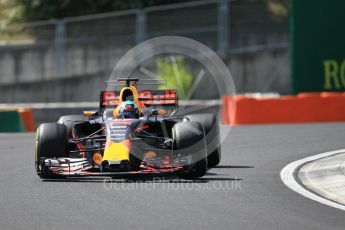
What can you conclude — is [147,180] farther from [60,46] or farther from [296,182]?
[60,46]

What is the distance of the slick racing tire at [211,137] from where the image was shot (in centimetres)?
1631

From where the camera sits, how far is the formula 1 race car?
48.2 feet

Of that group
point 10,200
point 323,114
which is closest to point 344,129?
point 323,114

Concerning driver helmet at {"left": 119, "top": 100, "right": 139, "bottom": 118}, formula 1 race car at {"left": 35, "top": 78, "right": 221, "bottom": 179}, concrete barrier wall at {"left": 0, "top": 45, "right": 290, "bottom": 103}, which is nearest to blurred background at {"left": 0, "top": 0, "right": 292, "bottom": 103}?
concrete barrier wall at {"left": 0, "top": 45, "right": 290, "bottom": 103}

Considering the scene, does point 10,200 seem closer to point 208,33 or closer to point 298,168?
point 298,168

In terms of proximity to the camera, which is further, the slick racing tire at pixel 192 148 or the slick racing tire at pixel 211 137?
the slick racing tire at pixel 211 137

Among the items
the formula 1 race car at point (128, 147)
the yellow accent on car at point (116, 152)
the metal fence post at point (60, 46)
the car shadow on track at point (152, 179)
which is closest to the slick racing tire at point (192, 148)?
the formula 1 race car at point (128, 147)

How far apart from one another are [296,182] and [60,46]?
867 inches

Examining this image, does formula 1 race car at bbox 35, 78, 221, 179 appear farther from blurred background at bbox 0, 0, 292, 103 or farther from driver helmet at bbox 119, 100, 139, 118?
blurred background at bbox 0, 0, 292, 103

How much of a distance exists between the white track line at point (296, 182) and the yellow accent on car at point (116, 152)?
2160 millimetres

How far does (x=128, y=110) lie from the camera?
15812mm

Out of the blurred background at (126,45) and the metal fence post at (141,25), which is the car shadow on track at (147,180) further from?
the metal fence post at (141,25)

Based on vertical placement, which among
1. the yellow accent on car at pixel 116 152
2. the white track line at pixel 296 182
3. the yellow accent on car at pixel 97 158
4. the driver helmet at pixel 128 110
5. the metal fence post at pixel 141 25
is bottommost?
the white track line at pixel 296 182

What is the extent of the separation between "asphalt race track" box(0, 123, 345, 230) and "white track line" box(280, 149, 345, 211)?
0.13m
